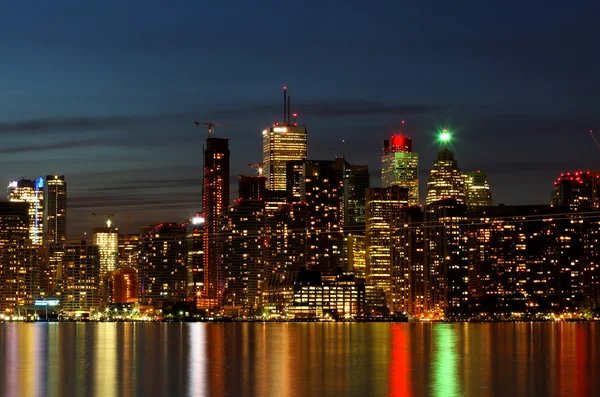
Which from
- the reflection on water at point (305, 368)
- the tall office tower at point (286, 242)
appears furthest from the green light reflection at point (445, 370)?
the tall office tower at point (286, 242)

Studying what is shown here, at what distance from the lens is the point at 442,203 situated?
186 metres

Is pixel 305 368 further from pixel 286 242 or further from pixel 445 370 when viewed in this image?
pixel 286 242

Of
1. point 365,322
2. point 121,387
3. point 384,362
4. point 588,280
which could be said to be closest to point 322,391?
point 121,387

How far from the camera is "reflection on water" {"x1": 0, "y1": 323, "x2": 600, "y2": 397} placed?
5178 cm

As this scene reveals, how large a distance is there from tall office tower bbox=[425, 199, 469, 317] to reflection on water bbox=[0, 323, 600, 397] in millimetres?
81141

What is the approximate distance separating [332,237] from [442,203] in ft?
72.9

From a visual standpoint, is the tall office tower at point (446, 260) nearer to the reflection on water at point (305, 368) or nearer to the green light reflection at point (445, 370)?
the reflection on water at point (305, 368)

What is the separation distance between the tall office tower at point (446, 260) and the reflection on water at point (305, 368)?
81.1 metres

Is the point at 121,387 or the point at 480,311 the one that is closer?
the point at 121,387

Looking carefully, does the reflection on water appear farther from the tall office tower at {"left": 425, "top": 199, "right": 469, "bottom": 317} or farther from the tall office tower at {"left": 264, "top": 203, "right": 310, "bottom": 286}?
the tall office tower at {"left": 264, "top": 203, "right": 310, "bottom": 286}

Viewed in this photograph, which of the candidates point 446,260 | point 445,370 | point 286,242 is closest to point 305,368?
point 445,370

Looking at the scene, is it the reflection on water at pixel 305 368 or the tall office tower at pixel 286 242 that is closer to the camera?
the reflection on water at pixel 305 368

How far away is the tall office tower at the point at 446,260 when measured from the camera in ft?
588

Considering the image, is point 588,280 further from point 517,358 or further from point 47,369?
point 47,369
